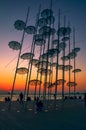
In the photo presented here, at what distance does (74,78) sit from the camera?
45.1 metres

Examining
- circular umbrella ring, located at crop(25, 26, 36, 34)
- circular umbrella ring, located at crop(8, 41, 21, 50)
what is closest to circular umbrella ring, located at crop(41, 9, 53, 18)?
circular umbrella ring, located at crop(25, 26, 36, 34)

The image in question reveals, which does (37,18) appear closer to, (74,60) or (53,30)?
(53,30)

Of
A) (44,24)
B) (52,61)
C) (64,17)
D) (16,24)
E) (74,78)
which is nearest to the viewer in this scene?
(16,24)

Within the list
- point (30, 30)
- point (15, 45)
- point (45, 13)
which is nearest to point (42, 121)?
point (15, 45)

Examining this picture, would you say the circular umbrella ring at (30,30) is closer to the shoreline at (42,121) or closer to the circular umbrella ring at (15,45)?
the circular umbrella ring at (15,45)

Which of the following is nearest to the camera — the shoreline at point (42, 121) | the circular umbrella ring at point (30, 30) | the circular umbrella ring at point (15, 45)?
the shoreline at point (42, 121)

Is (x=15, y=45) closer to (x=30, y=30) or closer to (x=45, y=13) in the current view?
(x=30, y=30)

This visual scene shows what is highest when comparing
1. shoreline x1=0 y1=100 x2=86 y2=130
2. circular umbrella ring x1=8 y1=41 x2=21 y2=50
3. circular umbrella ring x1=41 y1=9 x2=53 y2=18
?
circular umbrella ring x1=41 y1=9 x2=53 y2=18

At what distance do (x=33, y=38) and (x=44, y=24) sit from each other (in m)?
5.28

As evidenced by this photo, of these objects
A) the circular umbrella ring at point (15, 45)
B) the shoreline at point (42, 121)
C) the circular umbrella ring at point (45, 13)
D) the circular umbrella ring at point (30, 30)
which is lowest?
the shoreline at point (42, 121)

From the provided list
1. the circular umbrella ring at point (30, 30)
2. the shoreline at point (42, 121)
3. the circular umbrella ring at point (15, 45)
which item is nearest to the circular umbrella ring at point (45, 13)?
the circular umbrella ring at point (30, 30)

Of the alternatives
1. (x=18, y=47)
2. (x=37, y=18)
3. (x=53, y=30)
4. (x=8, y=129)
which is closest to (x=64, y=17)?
(x=53, y=30)

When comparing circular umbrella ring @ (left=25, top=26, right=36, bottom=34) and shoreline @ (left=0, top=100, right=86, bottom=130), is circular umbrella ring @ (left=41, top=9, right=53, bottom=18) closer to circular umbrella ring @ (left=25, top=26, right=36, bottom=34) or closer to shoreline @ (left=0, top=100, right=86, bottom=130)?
circular umbrella ring @ (left=25, top=26, right=36, bottom=34)

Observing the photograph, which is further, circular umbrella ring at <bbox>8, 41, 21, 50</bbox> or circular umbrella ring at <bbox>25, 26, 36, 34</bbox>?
circular umbrella ring at <bbox>25, 26, 36, 34</bbox>
